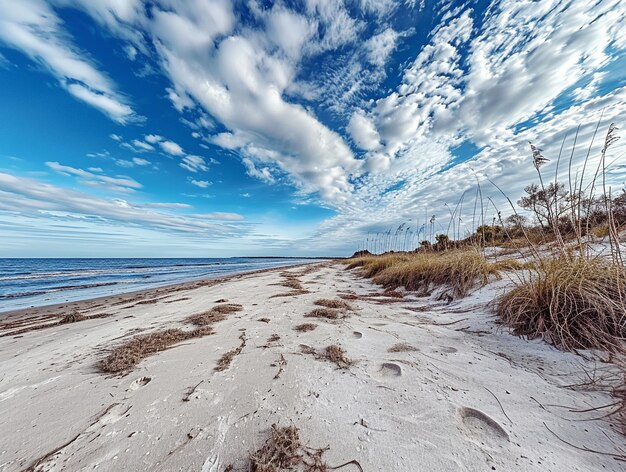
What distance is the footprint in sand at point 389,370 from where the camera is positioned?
73.2 inches

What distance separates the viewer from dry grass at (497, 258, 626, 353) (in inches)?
77.0

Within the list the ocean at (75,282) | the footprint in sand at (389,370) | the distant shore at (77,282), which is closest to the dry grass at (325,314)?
the footprint in sand at (389,370)

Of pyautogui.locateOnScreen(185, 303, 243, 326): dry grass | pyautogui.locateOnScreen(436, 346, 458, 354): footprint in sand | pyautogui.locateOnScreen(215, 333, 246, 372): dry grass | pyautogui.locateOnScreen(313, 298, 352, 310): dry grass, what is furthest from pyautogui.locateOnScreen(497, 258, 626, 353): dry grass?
pyautogui.locateOnScreen(185, 303, 243, 326): dry grass

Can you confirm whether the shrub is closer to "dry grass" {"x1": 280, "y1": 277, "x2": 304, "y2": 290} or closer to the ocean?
"dry grass" {"x1": 280, "y1": 277, "x2": 304, "y2": 290}

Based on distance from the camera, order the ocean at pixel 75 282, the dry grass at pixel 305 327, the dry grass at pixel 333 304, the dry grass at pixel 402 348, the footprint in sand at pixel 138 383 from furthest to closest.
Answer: the ocean at pixel 75 282
the dry grass at pixel 333 304
the dry grass at pixel 305 327
the dry grass at pixel 402 348
the footprint in sand at pixel 138 383

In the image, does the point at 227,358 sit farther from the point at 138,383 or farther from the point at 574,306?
the point at 574,306

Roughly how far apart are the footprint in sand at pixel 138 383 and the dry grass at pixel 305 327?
1.55 metres

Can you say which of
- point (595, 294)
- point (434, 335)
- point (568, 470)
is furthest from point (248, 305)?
point (595, 294)

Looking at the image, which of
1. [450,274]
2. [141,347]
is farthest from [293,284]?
[141,347]

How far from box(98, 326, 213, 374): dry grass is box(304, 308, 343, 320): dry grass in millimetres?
1411

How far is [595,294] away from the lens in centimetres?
211

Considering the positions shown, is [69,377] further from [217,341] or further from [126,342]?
[217,341]

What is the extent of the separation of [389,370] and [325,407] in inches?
27.9

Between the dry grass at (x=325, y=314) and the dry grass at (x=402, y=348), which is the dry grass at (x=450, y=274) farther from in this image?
the dry grass at (x=402, y=348)
